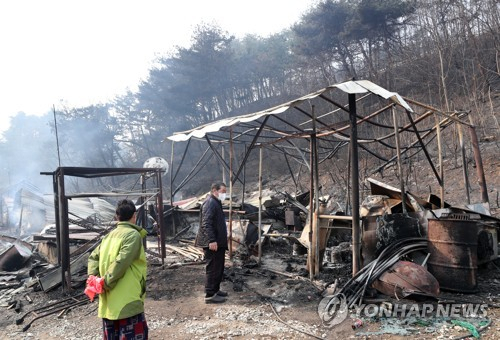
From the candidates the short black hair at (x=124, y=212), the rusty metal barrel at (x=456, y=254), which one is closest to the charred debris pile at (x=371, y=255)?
the rusty metal barrel at (x=456, y=254)

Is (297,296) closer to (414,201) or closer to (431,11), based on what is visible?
(414,201)

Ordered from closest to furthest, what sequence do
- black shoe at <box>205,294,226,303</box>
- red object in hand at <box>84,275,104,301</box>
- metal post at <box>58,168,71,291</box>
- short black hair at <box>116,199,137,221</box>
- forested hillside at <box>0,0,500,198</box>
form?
red object in hand at <box>84,275,104,301</box> < short black hair at <box>116,199,137,221</box> < black shoe at <box>205,294,226,303</box> < metal post at <box>58,168,71,291</box> < forested hillside at <box>0,0,500,198</box>

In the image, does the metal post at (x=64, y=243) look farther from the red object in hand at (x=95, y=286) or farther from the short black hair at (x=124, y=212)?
the red object in hand at (x=95, y=286)

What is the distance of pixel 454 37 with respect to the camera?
661 inches

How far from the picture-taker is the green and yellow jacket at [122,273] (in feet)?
10.1

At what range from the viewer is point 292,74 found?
27891mm

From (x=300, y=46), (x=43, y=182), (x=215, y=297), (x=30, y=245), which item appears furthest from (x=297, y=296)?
(x=43, y=182)

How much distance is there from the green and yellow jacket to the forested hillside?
8.59 m

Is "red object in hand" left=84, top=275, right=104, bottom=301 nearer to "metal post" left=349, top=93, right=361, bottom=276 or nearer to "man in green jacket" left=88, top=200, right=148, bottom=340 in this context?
"man in green jacket" left=88, top=200, right=148, bottom=340

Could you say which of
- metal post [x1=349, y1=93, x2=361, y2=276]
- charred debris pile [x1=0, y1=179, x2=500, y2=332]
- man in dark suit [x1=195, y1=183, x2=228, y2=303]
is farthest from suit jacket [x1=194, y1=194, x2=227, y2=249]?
metal post [x1=349, y1=93, x2=361, y2=276]

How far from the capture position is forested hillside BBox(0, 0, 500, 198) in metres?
15.8

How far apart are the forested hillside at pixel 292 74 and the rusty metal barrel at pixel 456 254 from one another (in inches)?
271

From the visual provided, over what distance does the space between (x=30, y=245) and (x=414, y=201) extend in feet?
35.4

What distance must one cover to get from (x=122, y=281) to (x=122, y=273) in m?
0.10
